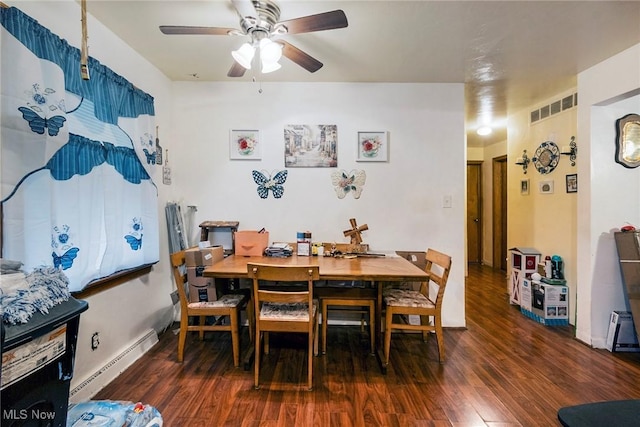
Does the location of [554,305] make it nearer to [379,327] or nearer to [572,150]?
[572,150]

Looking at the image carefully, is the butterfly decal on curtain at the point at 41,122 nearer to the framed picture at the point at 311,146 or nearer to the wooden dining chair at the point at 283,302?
the wooden dining chair at the point at 283,302

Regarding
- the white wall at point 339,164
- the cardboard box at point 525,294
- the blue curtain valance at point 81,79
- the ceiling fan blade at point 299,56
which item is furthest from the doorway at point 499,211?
the blue curtain valance at point 81,79

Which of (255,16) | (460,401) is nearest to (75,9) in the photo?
(255,16)

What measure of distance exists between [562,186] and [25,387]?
14.7ft

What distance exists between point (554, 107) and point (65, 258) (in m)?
4.73

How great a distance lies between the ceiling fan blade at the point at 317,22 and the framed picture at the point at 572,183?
3032 millimetres

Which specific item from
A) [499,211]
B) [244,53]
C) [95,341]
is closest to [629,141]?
[499,211]

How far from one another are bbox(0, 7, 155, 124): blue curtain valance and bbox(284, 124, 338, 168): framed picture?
1.29 metres

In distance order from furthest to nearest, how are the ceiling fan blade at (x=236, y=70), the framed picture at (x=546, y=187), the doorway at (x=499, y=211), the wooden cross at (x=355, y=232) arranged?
the doorway at (x=499, y=211)
the framed picture at (x=546, y=187)
the wooden cross at (x=355, y=232)
the ceiling fan blade at (x=236, y=70)

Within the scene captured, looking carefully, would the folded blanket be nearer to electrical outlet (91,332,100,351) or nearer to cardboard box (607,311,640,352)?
electrical outlet (91,332,100,351)

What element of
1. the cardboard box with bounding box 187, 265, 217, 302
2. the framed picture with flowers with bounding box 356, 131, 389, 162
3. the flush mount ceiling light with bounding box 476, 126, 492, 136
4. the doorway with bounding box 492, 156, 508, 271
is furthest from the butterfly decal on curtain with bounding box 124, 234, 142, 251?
the doorway with bounding box 492, 156, 508, 271

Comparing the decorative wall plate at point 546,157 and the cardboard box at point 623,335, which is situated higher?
the decorative wall plate at point 546,157

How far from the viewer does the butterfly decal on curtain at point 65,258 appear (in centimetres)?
Result: 161

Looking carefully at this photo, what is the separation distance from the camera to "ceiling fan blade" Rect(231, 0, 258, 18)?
4.88 ft
